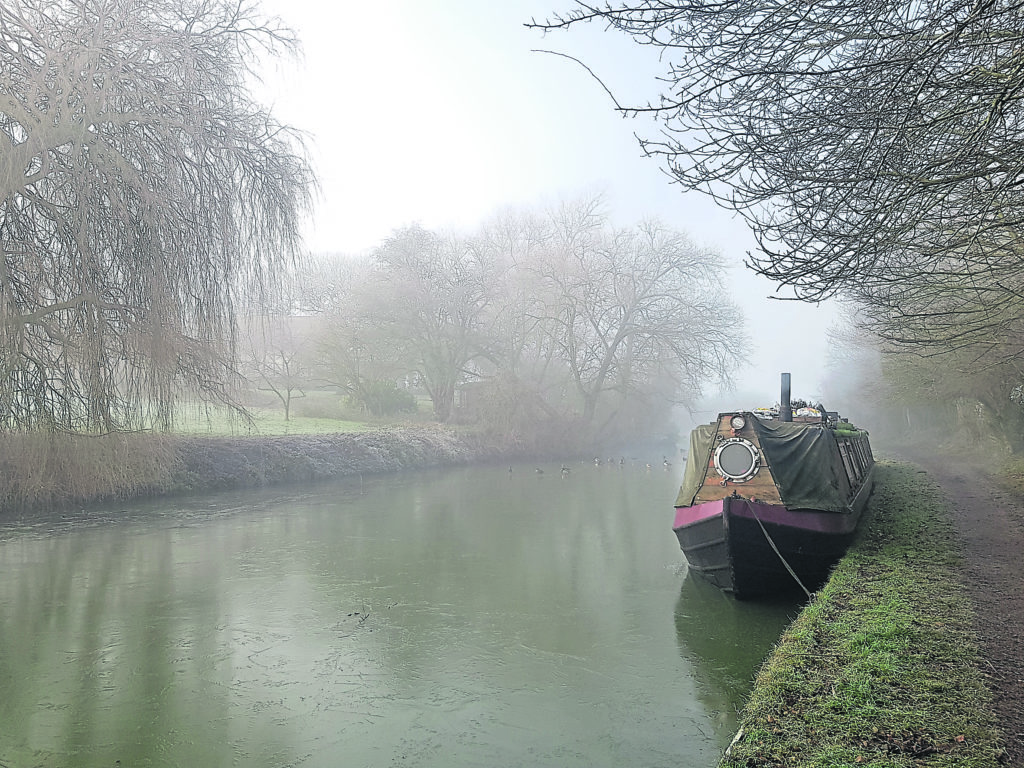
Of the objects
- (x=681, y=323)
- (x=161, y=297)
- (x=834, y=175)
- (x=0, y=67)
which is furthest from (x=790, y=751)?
(x=681, y=323)

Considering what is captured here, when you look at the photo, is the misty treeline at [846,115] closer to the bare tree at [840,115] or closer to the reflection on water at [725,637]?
the bare tree at [840,115]

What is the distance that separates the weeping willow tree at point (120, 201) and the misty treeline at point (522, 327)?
44.8ft

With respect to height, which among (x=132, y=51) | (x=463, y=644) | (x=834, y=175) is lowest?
(x=463, y=644)

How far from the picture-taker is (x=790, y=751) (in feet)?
11.0

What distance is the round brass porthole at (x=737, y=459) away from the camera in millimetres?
7988

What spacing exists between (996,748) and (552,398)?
27.2 meters

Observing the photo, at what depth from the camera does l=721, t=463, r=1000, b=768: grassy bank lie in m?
3.32

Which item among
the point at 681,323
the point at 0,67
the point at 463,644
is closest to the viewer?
the point at 463,644

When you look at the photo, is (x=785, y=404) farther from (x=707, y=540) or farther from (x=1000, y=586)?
(x=1000, y=586)

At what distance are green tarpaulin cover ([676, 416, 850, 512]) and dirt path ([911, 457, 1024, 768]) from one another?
4.45ft

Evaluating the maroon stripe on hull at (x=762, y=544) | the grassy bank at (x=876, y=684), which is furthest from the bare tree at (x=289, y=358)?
the grassy bank at (x=876, y=684)

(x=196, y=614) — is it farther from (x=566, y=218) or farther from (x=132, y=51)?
(x=566, y=218)

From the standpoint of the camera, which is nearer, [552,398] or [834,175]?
[834,175]

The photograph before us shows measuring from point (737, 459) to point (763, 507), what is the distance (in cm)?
76
